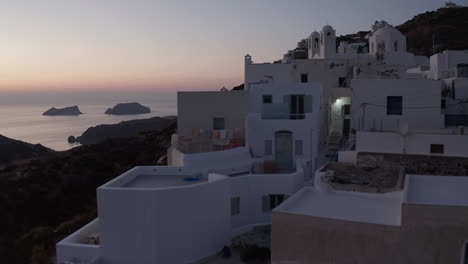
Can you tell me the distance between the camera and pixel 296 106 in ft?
75.7

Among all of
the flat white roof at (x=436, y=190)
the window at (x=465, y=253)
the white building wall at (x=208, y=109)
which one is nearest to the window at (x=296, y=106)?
the white building wall at (x=208, y=109)

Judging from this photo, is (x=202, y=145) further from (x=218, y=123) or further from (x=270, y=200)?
(x=218, y=123)

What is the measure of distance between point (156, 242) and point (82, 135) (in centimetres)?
7788

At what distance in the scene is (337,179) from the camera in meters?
15.7

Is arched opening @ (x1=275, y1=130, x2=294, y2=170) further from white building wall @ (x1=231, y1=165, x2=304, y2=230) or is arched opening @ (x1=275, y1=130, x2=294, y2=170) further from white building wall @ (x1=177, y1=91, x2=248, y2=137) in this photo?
white building wall @ (x1=231, y1=165, x2=304, y2=230)

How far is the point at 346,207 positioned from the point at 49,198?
2137 cm

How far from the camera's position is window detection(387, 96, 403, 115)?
2394 centimetres

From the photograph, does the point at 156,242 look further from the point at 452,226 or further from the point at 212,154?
the point at 452,226

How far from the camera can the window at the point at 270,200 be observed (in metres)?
18.3

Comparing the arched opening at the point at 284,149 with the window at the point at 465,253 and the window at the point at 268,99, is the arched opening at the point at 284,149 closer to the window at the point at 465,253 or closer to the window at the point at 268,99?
the window at the point at 268,99

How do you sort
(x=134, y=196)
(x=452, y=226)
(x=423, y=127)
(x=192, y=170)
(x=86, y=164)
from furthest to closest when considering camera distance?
(x=86, y=164), (x=423, y=127), (x=192, y=170), (x=134, y=196), (x=452, y=226)

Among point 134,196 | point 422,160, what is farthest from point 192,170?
point 422,160

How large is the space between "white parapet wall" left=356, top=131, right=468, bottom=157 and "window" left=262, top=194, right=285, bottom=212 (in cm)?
450

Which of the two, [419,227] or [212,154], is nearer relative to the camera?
[419,227]
